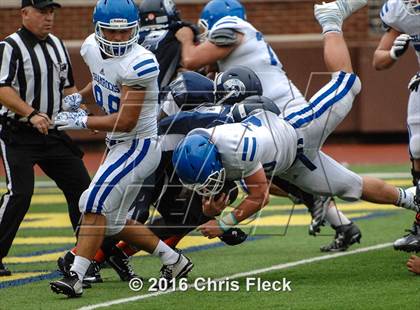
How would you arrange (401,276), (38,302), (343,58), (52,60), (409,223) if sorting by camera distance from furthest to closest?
(409,223)
(52,60)
(343,58)
(401,276)
(38,302)

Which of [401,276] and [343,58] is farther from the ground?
[343,58]

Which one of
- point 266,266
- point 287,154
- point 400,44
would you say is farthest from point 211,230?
point 400,44

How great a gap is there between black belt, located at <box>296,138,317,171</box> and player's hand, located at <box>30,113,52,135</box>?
1564mm

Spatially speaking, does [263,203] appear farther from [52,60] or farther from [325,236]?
[325,236]

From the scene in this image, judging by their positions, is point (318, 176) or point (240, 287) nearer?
point (240, 287)

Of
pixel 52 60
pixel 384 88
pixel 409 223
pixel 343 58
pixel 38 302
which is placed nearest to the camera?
pixel 38 302

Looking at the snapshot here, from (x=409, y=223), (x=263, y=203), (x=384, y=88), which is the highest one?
(x=263, y=203)

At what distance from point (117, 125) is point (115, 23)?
22.9 inches

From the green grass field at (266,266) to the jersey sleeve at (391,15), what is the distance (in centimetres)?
156

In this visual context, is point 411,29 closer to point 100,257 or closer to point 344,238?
point 344,238

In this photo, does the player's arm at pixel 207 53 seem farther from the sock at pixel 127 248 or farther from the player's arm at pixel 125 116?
the player's arm at pixel 125 116

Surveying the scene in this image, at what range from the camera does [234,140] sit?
6266 mm

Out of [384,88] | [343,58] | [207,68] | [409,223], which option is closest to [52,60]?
[207,68]

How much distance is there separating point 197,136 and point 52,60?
1.74m
